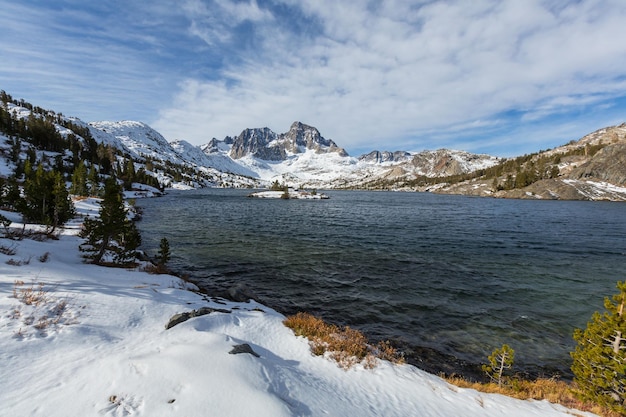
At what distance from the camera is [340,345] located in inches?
463

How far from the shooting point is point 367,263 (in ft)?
90.3

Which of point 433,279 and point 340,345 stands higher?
point 340,345

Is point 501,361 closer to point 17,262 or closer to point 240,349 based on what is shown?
point 240,349

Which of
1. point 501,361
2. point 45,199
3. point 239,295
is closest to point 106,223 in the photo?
point 239,295

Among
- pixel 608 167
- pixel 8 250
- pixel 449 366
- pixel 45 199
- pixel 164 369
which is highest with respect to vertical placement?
pixel 608 167

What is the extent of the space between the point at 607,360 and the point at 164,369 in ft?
44.5

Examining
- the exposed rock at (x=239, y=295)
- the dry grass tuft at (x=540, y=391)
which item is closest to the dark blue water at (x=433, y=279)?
the exposed rock at (x=239, y=295)

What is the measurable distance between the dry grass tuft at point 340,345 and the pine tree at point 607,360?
20.2ft

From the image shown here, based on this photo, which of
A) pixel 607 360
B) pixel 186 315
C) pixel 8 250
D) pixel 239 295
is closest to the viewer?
pixel 607 360

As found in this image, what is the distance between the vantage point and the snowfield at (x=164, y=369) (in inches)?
245

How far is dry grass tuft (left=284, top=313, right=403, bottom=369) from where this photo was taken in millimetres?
11016

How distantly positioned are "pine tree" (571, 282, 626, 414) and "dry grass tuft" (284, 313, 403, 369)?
616 cm

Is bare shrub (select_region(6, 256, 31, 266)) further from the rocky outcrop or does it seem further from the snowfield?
the rocky outcrop

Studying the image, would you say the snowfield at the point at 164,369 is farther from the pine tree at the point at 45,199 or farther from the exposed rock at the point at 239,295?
the pine tree at the point at 45,199
